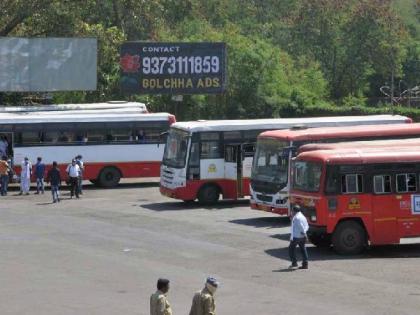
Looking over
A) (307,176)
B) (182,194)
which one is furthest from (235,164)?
(307,176)

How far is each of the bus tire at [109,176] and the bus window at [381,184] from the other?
58.8 feet

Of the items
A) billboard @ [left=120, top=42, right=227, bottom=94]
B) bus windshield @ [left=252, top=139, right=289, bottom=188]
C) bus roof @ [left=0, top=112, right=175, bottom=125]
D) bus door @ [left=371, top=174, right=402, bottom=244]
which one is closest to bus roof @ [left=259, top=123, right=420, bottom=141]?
bus windshield @ [left=252, top=139, right=289, bottom=188]

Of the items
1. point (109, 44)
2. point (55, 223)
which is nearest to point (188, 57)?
point (109, 44)

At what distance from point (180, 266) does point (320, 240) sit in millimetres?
4550

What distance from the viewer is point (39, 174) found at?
38219 millimetres

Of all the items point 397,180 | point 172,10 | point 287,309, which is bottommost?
point 287,309

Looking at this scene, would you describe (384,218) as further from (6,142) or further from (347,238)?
(6,142)

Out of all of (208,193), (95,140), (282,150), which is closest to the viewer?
(282,150)

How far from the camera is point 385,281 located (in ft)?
68.0

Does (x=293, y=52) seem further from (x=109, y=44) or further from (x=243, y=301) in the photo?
(x=243, y=301)

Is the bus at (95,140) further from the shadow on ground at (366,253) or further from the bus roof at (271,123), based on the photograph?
the shadow on ground at (366,253)

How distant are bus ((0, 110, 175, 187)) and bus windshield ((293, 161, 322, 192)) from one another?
15.8 meters

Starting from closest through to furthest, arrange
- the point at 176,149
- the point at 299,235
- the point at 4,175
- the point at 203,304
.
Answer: the point at 203,304, the point at 299,235, the point at 176,149, the point at 4,175

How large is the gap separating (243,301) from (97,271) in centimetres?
431
